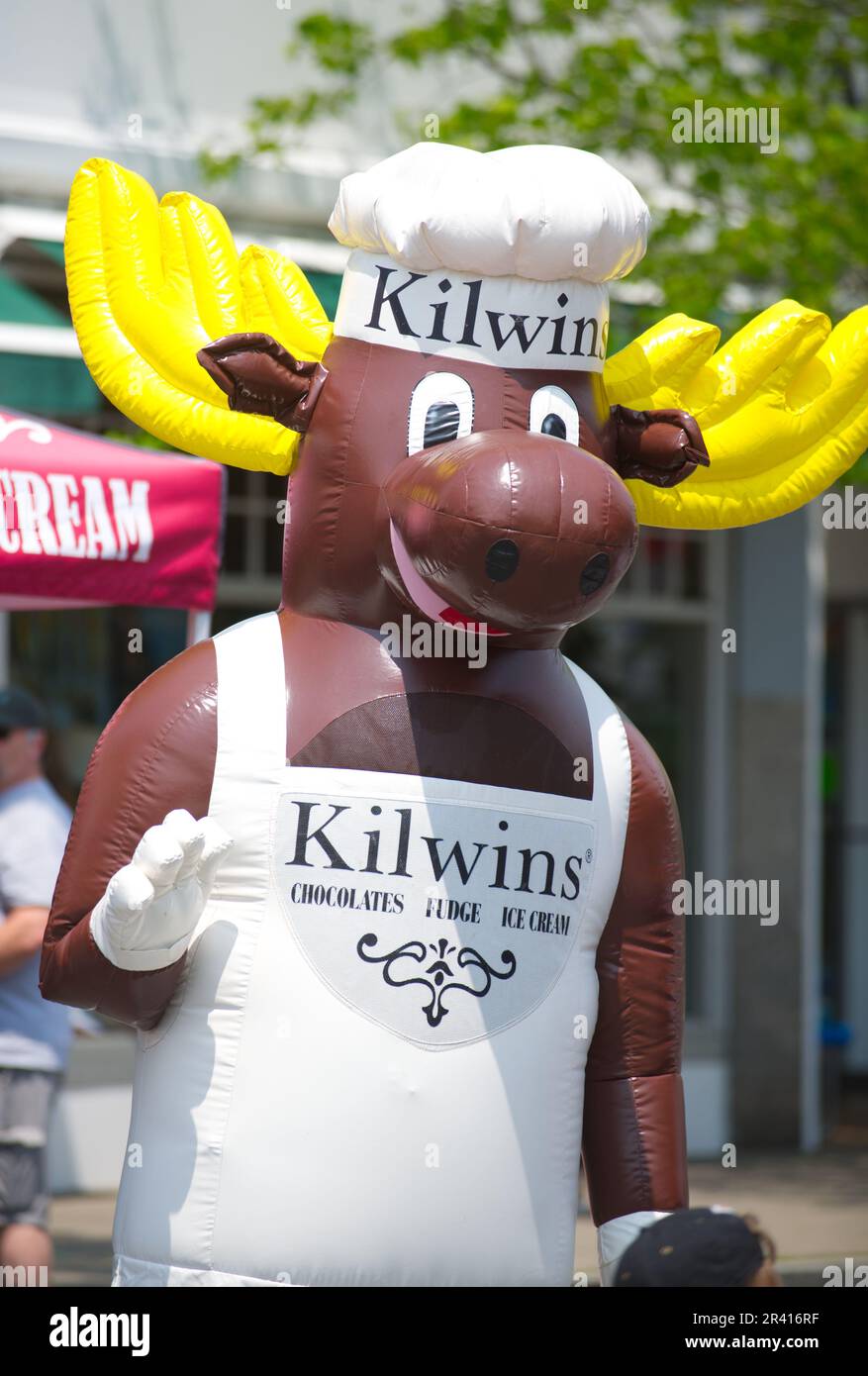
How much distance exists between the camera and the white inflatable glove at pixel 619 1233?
10.8ft

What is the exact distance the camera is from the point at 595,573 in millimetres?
2896

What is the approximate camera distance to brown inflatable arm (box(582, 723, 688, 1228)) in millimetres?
3346

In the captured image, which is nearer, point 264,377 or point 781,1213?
point 264,377

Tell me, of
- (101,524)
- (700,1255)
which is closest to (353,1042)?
(700,1255)

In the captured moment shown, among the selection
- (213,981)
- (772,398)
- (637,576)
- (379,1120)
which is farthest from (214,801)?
(637,576)

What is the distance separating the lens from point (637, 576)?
31.3ft

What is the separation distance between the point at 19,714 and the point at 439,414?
285cm

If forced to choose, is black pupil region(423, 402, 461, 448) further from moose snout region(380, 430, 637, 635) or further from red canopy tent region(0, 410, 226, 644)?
red canopy tent region(0, 410, 226, 644)

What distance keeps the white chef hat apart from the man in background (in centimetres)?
253

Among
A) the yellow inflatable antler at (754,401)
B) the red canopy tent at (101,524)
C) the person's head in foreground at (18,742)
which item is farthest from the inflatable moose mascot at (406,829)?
the person's head in foreground at (18,742)

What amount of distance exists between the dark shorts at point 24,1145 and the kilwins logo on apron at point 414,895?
8.28ft

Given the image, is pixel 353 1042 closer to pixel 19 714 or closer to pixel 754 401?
pixel 754 401

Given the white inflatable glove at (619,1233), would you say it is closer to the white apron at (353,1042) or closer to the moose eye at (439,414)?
the white apron at (353,1042)
